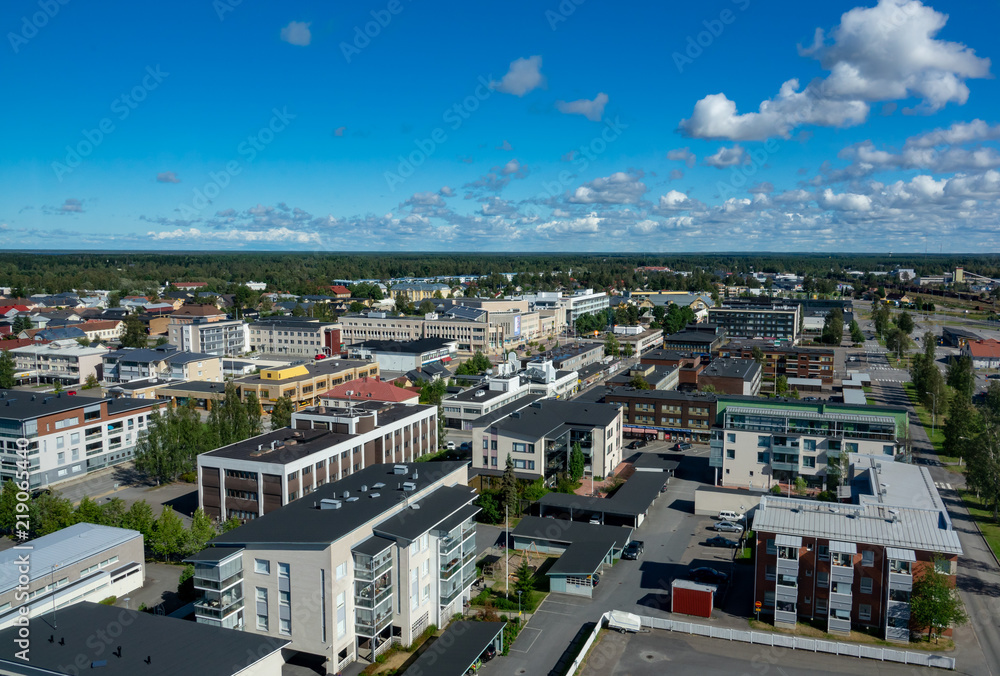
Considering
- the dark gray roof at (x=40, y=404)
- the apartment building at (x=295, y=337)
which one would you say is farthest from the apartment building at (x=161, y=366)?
the apartment building at (x=295, y=337)

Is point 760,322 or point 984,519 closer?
point 984,519

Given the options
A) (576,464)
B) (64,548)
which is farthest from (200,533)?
(576,464)

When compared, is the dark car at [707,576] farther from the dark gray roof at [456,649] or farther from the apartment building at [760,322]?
the apartment building at [760,322]

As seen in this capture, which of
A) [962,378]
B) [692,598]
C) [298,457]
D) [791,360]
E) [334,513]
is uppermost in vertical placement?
[334,513]

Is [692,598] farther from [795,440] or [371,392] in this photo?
[371,392]

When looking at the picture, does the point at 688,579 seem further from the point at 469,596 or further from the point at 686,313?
the point at 686,313

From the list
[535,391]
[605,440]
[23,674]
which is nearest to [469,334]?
[535,391]

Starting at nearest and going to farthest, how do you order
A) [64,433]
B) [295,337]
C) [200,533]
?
[200,533], [64,433], [295,337]

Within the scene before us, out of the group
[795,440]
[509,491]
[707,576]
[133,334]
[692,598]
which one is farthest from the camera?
[133,334]
